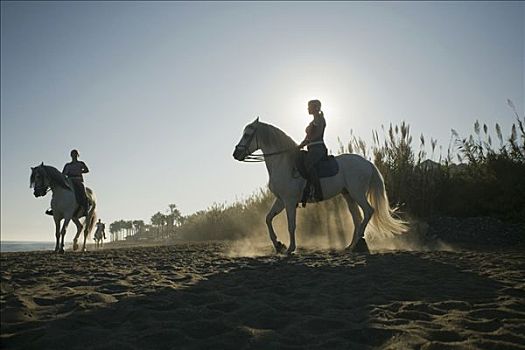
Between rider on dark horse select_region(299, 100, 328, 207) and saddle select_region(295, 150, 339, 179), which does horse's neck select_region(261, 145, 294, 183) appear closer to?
saddle select_region(295, 150, 339, 179)

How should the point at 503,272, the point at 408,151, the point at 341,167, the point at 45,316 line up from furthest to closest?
the point at 408,151, the point at 341,167, the point at 503,272, the point at 45,316

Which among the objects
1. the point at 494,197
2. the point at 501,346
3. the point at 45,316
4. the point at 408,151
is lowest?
the point at 501,346

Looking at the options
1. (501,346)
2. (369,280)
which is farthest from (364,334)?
(369,280)

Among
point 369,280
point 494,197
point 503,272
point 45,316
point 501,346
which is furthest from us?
point 494,197

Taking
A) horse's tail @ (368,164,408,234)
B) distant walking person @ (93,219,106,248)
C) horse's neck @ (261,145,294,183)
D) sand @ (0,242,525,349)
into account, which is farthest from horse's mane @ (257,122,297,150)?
distant walking person @ (93,219,106,248)

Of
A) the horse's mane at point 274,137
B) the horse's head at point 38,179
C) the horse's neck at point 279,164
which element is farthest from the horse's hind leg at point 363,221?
the horse's head at point 38,179

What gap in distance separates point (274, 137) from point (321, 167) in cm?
100

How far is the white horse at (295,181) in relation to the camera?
688 centimetres

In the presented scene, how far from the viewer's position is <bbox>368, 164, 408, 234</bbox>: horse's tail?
727cm

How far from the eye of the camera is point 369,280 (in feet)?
13.4

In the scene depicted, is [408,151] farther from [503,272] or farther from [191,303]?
[191,303]

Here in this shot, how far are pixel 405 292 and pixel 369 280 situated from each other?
0.55 m

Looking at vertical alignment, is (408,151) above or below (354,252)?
above

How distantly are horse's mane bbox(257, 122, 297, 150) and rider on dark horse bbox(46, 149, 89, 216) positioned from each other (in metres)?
5.26
